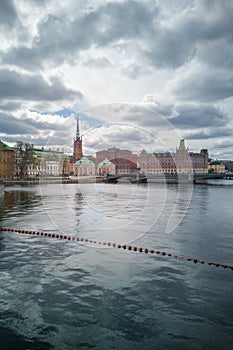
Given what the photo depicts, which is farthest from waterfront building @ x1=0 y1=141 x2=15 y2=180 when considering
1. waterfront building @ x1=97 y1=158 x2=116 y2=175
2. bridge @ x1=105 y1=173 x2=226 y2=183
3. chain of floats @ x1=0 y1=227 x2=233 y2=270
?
chain of floats @ x1=0 y1=227 x2=233 y2=270

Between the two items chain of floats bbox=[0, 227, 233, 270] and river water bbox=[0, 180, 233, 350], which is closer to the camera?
river water bbox=[0, 180, 233, 350]

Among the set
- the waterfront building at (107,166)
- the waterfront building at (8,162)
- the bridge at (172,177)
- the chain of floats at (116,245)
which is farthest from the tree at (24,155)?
the chain of floats at (116,245)

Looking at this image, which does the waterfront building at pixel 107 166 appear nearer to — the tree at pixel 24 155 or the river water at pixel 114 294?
the tree at pixel 24 155

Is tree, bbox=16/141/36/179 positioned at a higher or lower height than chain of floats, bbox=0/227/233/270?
higher

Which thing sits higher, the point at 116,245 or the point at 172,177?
the point at 172,177

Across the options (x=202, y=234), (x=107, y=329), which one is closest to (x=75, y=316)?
(x=107, y=329)

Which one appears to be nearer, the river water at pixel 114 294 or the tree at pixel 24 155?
the river water at pixel 114 294

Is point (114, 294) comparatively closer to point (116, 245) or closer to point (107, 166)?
point (116, 245)

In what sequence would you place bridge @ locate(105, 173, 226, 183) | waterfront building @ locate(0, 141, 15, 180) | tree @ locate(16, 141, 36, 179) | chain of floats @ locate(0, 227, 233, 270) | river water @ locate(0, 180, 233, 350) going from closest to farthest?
river water @ locate(0, 180, 233, 350)
chain of floats @ locate(0, 227, 233, 270)
bridge @ locate(105, 173, 226, 183)
tree @ locate(16, 141, 36, 179)
waterfront building @ locate(0, 141, 15, 180)

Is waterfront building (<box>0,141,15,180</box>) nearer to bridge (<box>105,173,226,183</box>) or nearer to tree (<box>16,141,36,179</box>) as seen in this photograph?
tree (<box>16,141,36,179</box>)

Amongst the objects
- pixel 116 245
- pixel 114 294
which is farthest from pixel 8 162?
pixel 114 294

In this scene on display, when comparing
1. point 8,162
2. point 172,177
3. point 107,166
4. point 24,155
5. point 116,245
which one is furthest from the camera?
point 107,166

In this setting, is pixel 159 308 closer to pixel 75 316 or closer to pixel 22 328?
pixel 75 316

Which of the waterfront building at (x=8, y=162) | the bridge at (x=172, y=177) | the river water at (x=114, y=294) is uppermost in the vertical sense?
the waterfront building at (x=8, y=162)
